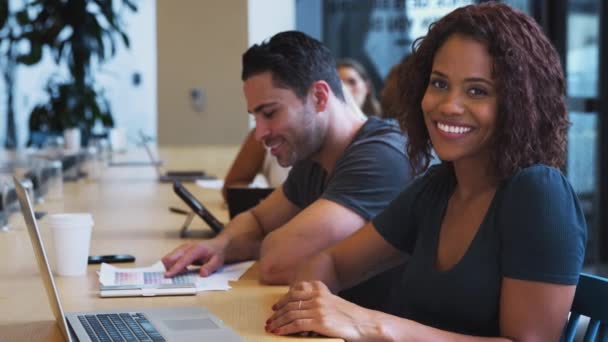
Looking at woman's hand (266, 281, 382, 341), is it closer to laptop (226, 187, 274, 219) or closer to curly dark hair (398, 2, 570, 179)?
curly dark hair (398, 2, 570, 179)

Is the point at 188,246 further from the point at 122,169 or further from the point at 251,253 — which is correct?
the point at 122,169

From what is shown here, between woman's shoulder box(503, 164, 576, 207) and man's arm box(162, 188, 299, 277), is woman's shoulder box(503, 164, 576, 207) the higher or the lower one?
the higher one

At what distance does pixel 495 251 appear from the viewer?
156 centimetres

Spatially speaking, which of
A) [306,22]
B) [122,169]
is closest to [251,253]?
[122,169]

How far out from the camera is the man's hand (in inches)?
78.9

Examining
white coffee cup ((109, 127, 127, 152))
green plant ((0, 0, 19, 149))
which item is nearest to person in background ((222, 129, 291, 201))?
white coffee cup ((109, 127, 127, 152))

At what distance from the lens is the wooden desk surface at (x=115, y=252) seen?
159 cm

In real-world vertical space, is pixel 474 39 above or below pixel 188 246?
above

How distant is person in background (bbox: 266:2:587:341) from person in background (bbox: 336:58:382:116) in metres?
3.39

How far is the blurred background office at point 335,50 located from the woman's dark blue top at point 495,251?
12.2ft

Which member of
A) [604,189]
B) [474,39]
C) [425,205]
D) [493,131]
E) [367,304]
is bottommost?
[604,189]

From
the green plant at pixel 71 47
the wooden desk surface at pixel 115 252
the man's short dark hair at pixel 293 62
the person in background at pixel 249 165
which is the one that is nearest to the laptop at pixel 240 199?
the wooden desk surface at pixel 115 252

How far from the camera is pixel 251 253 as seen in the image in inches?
89.4

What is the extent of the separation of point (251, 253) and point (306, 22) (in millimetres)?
4827
